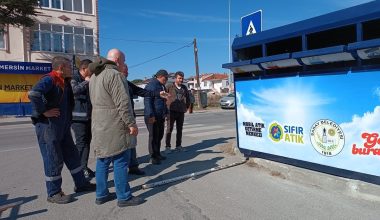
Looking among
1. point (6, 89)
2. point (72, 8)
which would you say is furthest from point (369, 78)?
point (72, 8)

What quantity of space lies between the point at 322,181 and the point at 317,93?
1226 mm

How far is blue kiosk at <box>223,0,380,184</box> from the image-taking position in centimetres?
452

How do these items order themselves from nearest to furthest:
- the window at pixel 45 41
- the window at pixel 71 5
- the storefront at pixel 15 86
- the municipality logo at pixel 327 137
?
the municipality logo at pixel 327 137, the storefront at pixel 15 86, the window at pixel 45 41, the window at pixel 71 5

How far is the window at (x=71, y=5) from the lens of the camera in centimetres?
3117

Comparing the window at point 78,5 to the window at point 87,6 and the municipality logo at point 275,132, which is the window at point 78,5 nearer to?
the window at point 87,6

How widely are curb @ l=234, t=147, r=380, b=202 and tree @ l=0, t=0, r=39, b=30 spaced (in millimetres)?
23402

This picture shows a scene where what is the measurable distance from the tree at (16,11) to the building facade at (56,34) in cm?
235

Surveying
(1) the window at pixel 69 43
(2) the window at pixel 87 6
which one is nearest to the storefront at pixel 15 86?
(1) the window at pixel 69 43

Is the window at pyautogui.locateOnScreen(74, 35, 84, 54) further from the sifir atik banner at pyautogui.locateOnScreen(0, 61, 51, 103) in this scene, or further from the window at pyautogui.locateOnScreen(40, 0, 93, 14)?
the sifir atik banner at pyautogui.locateOnScreen(0, 61, 51, 103)

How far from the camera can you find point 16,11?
25.3 metres

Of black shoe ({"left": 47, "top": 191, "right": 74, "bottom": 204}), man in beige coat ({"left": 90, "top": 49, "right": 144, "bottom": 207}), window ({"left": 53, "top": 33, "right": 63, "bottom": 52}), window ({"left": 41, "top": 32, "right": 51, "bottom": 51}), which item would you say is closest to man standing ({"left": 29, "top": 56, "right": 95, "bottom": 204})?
black shoe ({"left": 47, "top": 191, "right": 74, "bottom": 204})

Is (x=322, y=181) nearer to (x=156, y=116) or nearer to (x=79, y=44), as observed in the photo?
(x=156, y=116)

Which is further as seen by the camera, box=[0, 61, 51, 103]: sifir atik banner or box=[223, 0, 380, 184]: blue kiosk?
box=[0, 61, 51, 103]: sifir atik banner

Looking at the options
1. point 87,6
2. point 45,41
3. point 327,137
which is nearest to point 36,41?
point 45,41
